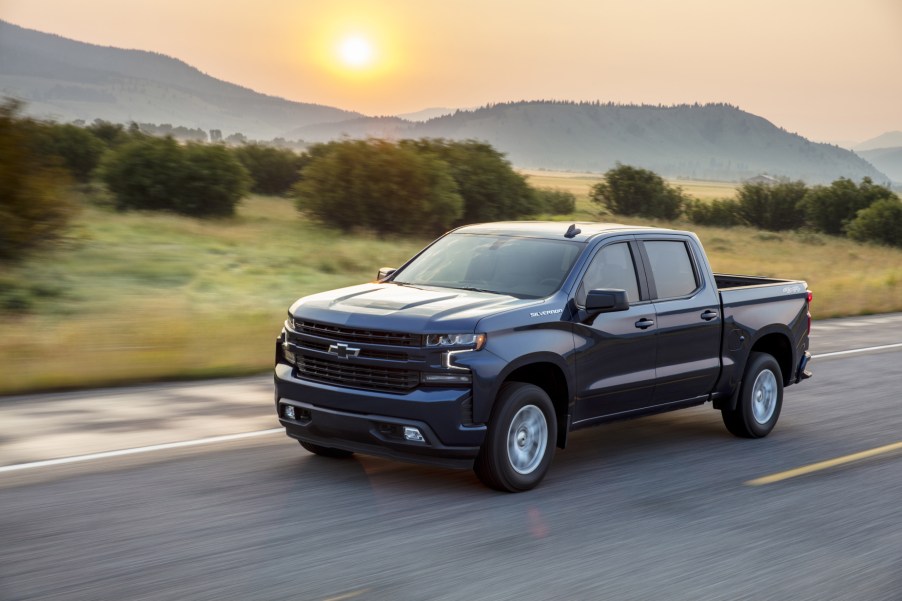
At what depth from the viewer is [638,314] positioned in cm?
798

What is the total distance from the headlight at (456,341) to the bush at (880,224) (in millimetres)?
64844

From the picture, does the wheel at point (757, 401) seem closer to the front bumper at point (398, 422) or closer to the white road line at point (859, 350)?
the front bumper at point (398, 422)

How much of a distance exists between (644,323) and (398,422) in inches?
88.5

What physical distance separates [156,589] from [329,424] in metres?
2.04

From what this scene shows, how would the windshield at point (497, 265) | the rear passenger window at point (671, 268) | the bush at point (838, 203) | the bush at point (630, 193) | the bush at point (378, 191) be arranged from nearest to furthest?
1. the windshield at point (497, 265)
2. the rear passenger window at point (671, 268)
3. the bush at point (378, 191)
4. the bush at point (630, 193)
5. the bush at point (838, 203)

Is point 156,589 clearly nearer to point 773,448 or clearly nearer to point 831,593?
point 831,593

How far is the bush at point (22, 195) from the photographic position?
23109mm

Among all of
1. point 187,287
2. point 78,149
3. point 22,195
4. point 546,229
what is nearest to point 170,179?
point 78,149

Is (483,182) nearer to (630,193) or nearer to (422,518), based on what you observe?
(630,193)

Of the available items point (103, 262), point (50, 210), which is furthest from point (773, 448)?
point (103, 262)

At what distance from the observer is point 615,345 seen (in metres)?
7.72

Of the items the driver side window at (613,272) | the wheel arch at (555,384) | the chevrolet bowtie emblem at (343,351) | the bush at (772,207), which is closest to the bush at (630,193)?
the bush at (772,207)

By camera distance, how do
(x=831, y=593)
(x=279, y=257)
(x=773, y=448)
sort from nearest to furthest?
(x=831, y=593) → (x=773, y=448) → (x=279, y=257)

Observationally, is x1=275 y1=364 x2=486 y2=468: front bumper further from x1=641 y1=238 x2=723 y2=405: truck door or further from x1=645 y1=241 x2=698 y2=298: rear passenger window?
x1=645 y1=241 x2=698 y2=298: rear passenger window
